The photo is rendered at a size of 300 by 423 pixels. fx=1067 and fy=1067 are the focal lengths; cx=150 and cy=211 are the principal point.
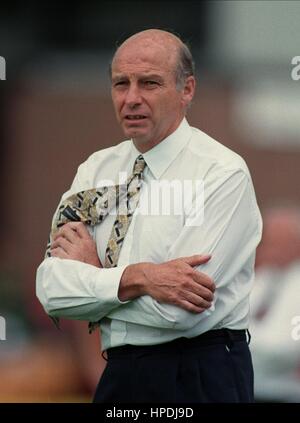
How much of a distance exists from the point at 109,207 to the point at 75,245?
0.46ft

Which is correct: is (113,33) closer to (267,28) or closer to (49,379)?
(267,28)

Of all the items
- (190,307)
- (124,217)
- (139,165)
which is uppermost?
(139,165)

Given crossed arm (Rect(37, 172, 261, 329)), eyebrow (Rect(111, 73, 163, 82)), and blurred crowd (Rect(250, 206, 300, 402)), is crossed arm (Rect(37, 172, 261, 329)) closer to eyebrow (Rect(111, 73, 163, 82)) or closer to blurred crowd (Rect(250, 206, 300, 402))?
eyebrow (Rect(111, 73, 163, 82))

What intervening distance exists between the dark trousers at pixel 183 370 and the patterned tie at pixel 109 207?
16 centimetres

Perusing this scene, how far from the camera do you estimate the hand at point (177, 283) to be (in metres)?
2.64

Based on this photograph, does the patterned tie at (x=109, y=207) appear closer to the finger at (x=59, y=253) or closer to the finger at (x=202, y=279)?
the finger at (x=59, y=253)

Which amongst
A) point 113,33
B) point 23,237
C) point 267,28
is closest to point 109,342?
point 23,237

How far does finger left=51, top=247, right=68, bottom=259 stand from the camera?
2.84m

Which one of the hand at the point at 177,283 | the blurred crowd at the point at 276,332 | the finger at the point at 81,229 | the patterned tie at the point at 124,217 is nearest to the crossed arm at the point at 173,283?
the hand at the point at 177,283

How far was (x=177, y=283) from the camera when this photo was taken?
105 inches

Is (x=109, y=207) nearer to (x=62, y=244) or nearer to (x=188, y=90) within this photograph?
(x=62, y=244)

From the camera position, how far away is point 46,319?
204 inches

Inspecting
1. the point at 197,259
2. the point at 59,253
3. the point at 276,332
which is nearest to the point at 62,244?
the point at 59,253

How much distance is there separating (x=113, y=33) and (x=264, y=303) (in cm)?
240
